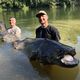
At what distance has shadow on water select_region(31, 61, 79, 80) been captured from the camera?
22.9 ft

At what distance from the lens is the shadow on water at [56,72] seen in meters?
6.97

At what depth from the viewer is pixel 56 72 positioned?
738cm

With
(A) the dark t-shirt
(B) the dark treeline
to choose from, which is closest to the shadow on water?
(A) the dark t-shirt

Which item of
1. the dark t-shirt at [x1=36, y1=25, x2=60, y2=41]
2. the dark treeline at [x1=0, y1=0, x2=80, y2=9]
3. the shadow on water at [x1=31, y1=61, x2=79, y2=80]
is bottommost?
the dark treeline at [x1=0, y1=0, x2=80, y2=9]

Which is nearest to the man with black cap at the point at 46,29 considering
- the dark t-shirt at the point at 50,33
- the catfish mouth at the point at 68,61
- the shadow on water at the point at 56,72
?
the dark t-shirt at the point at 50,33

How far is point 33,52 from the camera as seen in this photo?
8.35m

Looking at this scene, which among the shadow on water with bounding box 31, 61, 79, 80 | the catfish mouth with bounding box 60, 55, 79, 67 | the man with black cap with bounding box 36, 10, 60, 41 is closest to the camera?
the catfish mouth with bounding box 60, 55, 79, 67

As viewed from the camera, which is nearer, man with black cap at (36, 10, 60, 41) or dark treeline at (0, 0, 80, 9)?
man with black cap at (36, 10, 60, 41)

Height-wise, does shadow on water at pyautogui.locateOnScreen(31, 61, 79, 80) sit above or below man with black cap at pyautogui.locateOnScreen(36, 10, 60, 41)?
below

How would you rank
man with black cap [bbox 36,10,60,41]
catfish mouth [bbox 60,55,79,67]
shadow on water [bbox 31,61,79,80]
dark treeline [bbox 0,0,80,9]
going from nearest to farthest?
1. catfish mouth [bbox 60,55,79,67]
2. shadow on water [bbox 31,61,79,80]
3. man with black cap [bbox 36,10,60,41]
4. dark treeline [bbox 0,0,80,9]

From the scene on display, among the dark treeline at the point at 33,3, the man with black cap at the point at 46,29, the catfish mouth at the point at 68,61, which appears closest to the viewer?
the catfish mouth at the point at 68,61

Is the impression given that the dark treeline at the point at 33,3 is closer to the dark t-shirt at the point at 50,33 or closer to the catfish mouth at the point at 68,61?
the dark t-shirt at the point at 50,33

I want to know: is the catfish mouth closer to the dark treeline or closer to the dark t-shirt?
the dark t-shirt

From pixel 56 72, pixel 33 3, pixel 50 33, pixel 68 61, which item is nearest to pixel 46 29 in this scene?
pixel 50 33
